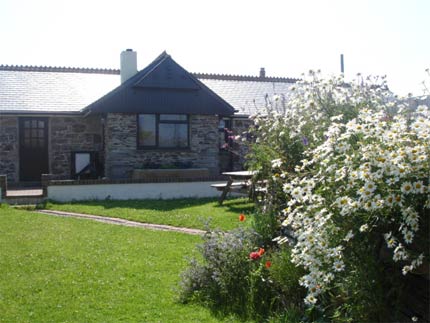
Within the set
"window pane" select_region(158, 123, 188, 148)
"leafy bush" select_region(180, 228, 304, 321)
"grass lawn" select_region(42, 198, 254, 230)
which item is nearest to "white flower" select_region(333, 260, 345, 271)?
"leafy bush" select_region(180, 228, 304, 321)

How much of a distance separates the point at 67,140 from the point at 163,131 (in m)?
3.46

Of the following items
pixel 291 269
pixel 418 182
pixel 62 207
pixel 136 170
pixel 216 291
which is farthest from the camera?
pixel 136 170

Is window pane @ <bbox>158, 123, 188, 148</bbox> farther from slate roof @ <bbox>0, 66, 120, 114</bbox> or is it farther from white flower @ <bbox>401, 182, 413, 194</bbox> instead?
white flower @ <bbox>401, 182, 413, 194</bbox>

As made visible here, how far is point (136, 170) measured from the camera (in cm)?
1758

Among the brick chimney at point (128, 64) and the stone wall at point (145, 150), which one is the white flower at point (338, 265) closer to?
the stone wall at point (145, 150)

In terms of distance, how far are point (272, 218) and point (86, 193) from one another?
9904 mm

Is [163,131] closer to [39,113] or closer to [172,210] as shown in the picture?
[39,113]

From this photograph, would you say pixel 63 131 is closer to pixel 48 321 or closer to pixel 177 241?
pixel 177 241

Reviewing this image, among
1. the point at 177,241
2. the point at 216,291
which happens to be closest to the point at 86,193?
the point at 177,241

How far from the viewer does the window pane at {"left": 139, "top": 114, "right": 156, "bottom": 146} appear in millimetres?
18359

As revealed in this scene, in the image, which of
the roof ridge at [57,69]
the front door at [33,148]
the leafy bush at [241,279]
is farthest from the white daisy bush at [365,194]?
the roof ridge at [57,69]

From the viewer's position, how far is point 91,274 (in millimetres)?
6828

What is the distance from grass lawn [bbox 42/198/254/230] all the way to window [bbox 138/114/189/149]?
429 centimetres

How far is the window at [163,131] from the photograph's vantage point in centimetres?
1839
